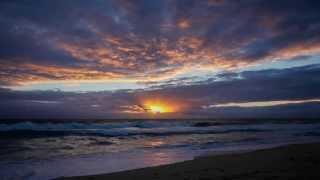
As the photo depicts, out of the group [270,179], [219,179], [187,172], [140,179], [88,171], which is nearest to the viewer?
[270,179]

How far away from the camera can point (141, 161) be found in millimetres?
12227

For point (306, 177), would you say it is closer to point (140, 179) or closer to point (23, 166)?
point (140, 179)

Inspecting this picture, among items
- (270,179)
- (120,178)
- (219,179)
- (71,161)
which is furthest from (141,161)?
(270,179)

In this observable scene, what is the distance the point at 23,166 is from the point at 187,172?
5.85 meters

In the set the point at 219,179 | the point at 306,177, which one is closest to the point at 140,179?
the point at 219,179

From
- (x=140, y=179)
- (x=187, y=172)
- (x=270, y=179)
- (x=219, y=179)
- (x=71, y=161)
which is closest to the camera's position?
(x=270, y=179)

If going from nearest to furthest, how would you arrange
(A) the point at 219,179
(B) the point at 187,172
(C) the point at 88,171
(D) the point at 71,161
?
(A) the point at 219,179 < (B) the point at 187,172 < (C) the point at 88,171 < (D) the point at 71,161

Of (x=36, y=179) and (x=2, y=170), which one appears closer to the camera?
(x=36, y=179)

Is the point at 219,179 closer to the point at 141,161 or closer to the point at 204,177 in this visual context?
the point at 204,177

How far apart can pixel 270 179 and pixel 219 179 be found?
1091mm

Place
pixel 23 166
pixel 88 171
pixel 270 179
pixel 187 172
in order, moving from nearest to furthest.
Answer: pixel 270 179 < pixel 187 172 < pixel 88 171 < pixel 23 166

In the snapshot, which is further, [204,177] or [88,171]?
[88,171]

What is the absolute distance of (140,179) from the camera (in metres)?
7.93

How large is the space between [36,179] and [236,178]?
526cm
